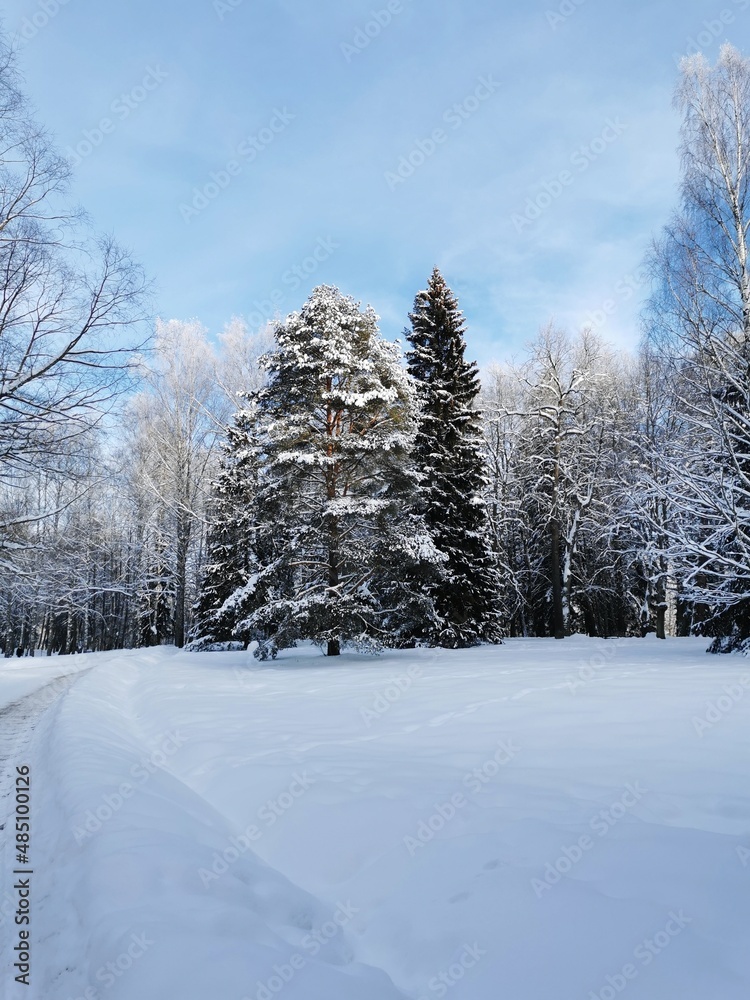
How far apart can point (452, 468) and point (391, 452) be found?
545 centimetres

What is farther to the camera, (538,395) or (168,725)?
(538,395)

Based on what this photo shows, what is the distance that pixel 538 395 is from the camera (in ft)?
80.8

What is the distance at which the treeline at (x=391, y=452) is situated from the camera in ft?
30.3

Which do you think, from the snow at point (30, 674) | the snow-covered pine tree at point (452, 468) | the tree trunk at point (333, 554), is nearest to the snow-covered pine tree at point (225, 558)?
the snow at point (30, 674)

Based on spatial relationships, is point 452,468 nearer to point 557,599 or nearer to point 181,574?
point 557,599

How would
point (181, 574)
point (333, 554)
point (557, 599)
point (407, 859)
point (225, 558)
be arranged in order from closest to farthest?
point (407, 859), point (333, 554), point (225, 558), point (557, 599), point (181, 574)

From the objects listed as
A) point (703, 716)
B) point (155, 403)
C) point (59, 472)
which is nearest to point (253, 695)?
point (59, 472)

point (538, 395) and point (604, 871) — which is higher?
point (538, 395)

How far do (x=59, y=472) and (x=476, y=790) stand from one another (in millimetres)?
8884

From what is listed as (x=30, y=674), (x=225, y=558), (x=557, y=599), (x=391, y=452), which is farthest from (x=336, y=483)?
(x=557, y=599)

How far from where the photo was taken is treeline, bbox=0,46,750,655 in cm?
923

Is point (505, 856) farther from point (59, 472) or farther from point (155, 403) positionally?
point (155, 403)

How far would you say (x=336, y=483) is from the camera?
13922mm

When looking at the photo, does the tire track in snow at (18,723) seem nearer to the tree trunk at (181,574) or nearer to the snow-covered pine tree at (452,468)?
the snow-covered pine tree at (452,468)
